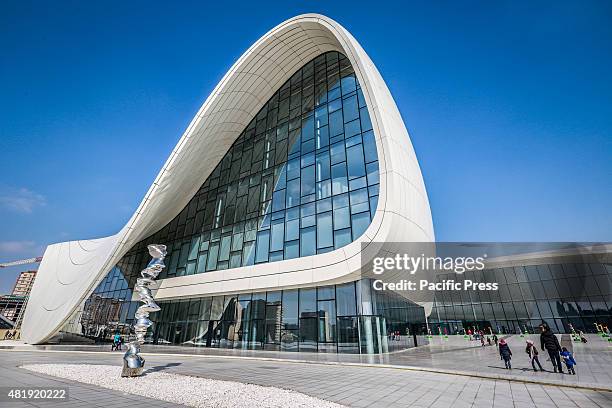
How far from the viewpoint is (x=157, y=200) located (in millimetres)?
25500

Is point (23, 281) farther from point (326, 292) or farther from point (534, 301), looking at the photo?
point (534, 301)

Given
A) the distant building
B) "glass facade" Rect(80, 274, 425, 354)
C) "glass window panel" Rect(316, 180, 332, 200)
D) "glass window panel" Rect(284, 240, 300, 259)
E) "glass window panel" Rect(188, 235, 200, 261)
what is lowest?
"glass facade" Rect(80, 274, 425, 354)

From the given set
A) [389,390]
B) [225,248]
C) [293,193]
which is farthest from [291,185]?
[389,390]

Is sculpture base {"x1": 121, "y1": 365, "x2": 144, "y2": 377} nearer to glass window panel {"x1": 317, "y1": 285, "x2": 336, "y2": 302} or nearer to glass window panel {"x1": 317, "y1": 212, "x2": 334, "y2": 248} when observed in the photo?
glass window panel {"x1": 317, "y1": 285, "x2": 336, "y2": 302}

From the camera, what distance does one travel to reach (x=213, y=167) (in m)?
31.7

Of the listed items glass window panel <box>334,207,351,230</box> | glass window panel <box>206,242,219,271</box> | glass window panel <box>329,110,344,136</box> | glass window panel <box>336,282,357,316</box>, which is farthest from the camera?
glass window panel <box>206,242,219,271</box>

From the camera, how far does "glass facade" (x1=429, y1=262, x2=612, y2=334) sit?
1673 inches

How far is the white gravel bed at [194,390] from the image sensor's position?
20.5ft

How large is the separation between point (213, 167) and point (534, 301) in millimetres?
49404

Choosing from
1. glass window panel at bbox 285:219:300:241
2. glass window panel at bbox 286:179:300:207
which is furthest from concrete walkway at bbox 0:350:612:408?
glass window panel at bbox 286:179:300:207

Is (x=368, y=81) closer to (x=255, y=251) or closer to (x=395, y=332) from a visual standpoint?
(x=255, y=251)

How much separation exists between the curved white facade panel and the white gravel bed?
10.4m

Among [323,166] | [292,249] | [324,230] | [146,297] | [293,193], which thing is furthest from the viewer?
[293,193]

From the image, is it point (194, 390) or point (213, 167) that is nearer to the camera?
point (194, 390)
